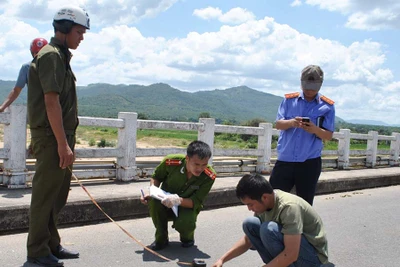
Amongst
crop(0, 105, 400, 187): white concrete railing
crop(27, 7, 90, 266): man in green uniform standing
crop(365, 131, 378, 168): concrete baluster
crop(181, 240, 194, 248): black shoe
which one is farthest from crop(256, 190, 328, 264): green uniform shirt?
crop(365, 131, 378, 168): concrete baluster

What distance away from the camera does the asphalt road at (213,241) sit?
4852 millimetres

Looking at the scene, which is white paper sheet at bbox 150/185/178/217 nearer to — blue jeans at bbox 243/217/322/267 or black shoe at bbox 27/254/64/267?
black shoe at bbox 27/254/64/267

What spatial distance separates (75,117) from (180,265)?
1.78 m

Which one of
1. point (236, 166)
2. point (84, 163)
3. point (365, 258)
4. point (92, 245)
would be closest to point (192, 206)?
point (92, 245)

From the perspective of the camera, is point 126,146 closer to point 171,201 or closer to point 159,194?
point 159,194

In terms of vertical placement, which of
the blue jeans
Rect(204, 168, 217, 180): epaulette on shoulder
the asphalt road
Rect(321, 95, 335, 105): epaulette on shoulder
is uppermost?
Rect(321, 95, 335, 105): epaulette on shoulder

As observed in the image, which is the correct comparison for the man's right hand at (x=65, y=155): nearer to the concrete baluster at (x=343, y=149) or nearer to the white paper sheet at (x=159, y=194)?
the white paper sheet at (x=159, y=194)

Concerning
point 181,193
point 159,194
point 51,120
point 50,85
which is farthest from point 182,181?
point 50,85

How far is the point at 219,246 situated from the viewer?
554cm

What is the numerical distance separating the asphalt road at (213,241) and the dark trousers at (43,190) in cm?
32

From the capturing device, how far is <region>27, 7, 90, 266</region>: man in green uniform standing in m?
4.07

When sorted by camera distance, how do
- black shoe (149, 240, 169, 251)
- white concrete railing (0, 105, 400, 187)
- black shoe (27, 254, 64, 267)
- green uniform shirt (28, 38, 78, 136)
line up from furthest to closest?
white concrete railing (0, 105, 400, 187), black shoe (149, 240, 169, 251), black shoe (27, 254, 64, 267), green uniform shirt (28, 38, 78, 136)

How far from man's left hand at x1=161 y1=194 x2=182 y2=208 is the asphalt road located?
0.55 meters

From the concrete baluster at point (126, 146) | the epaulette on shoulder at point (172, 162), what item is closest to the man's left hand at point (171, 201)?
the epaulette on shoulder at point (172, 162)
